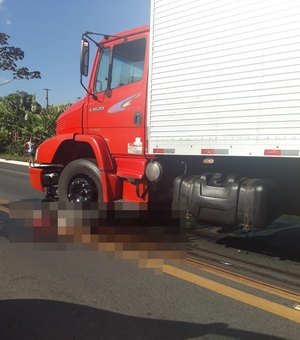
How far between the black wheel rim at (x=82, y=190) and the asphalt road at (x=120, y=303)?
1.56 metres

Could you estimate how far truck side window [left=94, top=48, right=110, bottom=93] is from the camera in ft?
24.6

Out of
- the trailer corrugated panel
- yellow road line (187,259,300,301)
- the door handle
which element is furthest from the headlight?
yellow road line (187,259,300,301)

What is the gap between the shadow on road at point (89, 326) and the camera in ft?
12.0

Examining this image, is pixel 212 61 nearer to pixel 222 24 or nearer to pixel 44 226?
pixel 222 24

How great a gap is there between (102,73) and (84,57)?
510mm

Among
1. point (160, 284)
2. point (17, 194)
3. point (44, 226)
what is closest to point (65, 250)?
point (44, 226)

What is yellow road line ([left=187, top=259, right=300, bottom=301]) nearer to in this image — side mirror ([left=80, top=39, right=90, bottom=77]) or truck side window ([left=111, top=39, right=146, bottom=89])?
truck side window ([left=111, top=39, right=146, bottom=89])

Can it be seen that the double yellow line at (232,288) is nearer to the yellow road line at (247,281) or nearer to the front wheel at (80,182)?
the yellow road line at (247,281)

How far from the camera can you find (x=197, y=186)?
6.29 meters

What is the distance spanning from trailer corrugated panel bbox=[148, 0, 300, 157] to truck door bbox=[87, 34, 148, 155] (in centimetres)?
34

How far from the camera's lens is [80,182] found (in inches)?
298

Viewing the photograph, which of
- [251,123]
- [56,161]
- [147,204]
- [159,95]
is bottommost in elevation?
[147,204]

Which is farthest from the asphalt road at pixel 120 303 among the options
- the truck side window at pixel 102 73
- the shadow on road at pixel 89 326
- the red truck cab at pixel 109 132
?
the truck side window at pixel 102 73

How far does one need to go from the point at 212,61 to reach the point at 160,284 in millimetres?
2718
